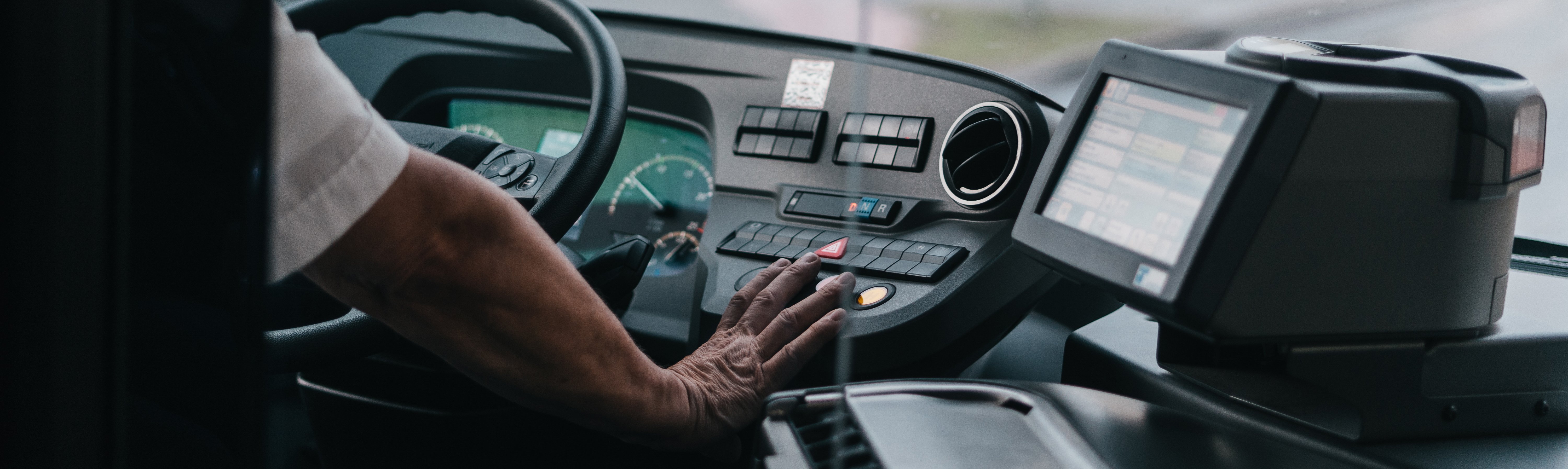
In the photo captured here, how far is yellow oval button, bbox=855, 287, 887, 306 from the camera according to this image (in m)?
0.94

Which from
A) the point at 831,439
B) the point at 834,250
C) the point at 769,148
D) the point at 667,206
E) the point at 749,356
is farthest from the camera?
the point at 667,206

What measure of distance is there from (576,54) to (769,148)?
267mm

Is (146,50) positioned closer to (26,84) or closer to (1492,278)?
(26,84)

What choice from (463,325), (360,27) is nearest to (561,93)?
(360,27)

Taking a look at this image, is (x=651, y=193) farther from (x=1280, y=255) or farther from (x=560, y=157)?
(x=1280, y=255)

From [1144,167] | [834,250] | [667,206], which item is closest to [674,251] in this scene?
[667,206]

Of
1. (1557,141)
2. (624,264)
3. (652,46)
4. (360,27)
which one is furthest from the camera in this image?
(360,27)

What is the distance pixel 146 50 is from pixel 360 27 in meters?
1.24

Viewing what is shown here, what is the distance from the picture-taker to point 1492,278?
673 millimetres

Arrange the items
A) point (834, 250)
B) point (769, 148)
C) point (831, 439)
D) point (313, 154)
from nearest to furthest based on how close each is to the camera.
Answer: point (313, 154) < point (831, 439) < point (834, 250) < point (769, 148)

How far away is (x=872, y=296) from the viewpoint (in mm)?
944

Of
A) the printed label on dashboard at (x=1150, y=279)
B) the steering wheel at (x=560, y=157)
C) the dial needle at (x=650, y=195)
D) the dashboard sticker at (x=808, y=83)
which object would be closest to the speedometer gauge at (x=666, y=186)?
the dial needle at (x=650, y=195)

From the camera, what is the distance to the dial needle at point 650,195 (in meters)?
1.33

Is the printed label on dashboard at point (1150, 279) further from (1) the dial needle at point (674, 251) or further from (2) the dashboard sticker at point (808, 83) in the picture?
(1) the dial needle at point (674, 251)
